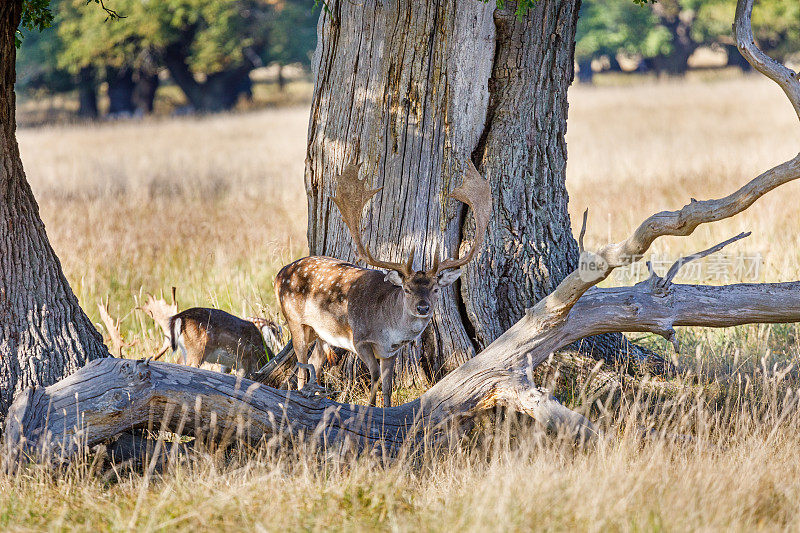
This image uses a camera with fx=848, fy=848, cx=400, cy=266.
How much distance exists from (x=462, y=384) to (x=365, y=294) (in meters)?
0.88

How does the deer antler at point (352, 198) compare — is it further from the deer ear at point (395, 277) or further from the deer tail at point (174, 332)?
the deer tail at point (174, 332)

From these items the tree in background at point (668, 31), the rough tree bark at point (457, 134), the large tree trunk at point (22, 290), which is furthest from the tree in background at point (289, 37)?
the large tree trunk at point (22, 290)

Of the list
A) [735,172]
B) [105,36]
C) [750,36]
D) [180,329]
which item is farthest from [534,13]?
[105,36]

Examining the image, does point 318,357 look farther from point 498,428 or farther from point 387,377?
point 498,428

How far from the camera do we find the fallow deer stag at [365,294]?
15.6 ft

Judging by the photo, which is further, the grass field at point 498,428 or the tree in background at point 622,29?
the tree in background at point 622,29

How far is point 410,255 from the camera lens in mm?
5016

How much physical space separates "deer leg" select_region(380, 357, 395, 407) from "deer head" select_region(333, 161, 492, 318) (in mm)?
468

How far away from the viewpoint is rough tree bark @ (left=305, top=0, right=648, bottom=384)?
514 cm

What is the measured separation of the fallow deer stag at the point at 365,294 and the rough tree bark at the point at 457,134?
24 cm

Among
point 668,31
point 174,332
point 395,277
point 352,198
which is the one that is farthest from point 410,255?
point 668,31

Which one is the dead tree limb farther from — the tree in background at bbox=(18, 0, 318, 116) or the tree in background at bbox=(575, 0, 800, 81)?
the tree in background at bbox=(575, 0, 800, 81)

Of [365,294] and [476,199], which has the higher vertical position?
[476,199]

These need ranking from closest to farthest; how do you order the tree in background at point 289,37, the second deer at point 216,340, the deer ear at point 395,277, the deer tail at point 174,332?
the deer ear at point 395,277 → the second deer at point 216,340 → the deer tail at point 174,332 → the tree in background at point 289,37
